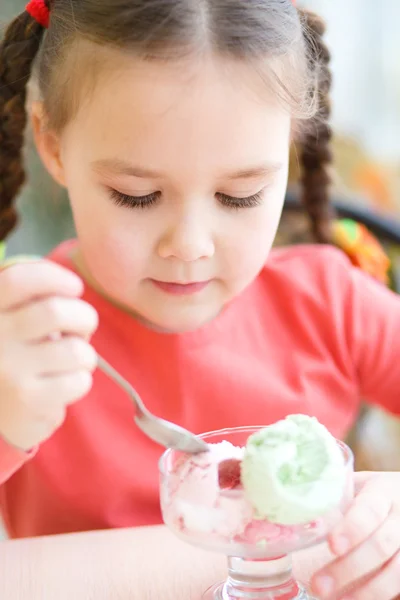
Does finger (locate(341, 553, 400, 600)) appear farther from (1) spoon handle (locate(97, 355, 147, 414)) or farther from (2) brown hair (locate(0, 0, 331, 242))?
(2) brown hair (locate(0, 0, 331, 242))

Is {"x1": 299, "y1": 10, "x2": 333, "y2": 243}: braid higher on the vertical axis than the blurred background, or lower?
higher

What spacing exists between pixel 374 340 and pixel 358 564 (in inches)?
20.6

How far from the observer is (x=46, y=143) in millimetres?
1044

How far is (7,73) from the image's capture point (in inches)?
41.5

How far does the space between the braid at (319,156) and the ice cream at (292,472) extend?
0.53 m

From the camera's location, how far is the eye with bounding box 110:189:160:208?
867 millimetres

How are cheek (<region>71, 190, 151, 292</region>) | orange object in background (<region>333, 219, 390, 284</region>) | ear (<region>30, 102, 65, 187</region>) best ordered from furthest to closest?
orange object in background (<region>333, 219, 390, 284</region>) < ear (<region>30, 102, 65, 187</region>) < cheek (<region>71, 190, 151, 292</region>)

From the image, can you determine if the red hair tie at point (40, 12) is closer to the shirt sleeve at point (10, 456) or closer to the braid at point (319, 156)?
the braid at point (319, 156)

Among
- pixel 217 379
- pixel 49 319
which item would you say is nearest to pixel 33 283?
pixel 49 319

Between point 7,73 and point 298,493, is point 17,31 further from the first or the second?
point 298,493

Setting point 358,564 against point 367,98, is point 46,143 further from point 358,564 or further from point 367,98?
point 367,98

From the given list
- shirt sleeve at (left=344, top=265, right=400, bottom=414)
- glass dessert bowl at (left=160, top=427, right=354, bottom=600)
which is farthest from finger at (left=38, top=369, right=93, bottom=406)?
shirt sleeve at (left=344, top=265, right=400, bottom=414)

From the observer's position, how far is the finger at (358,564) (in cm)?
74

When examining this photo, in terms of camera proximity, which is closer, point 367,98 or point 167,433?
point 167,433
